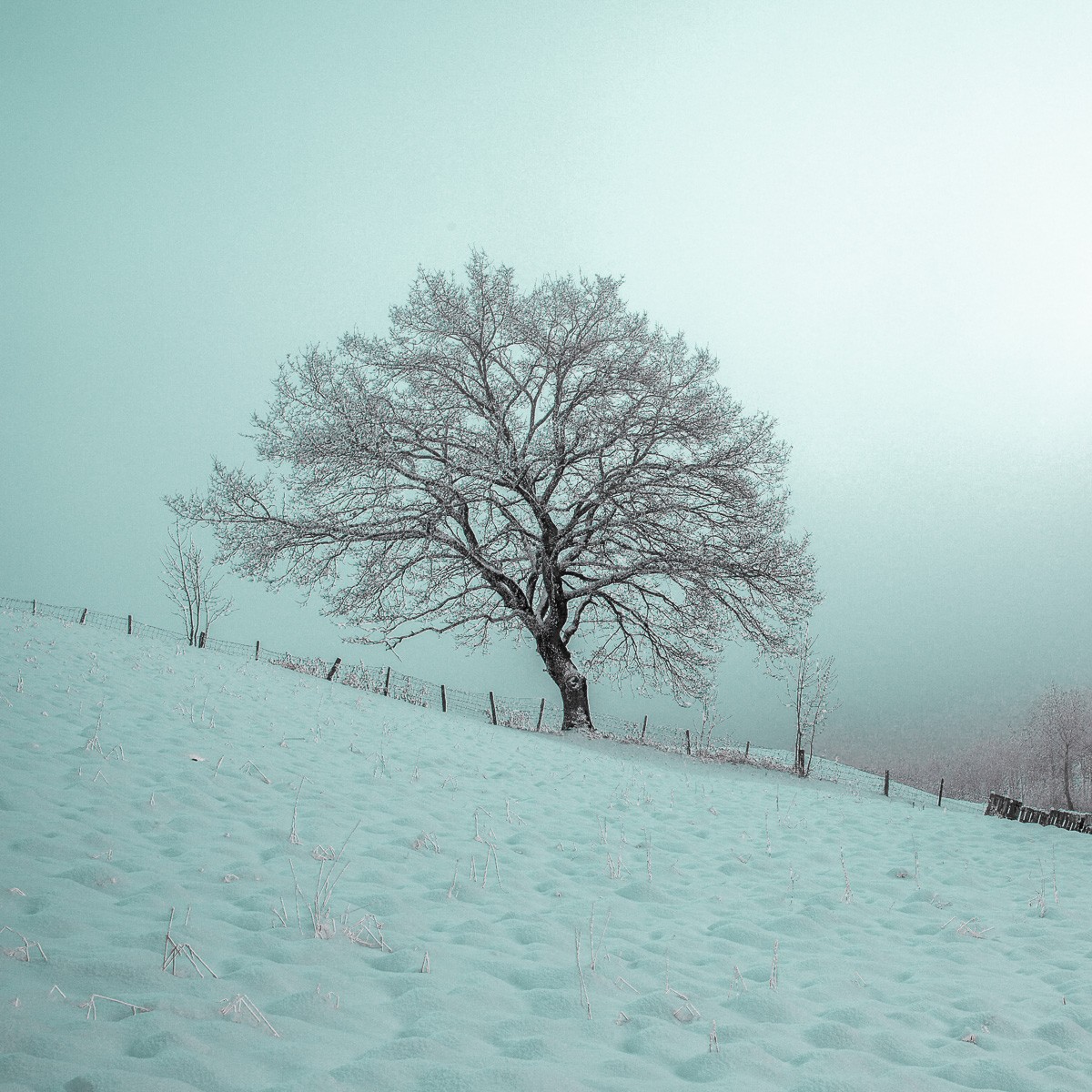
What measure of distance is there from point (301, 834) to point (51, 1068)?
3273mm

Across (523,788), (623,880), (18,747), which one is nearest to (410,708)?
(523,788)

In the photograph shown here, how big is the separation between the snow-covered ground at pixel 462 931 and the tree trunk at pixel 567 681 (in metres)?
9.92

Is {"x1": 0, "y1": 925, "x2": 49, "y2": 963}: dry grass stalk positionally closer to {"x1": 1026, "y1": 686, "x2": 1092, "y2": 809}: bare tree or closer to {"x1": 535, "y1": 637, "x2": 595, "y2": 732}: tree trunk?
{"x1": 535, "y1": 637, "x2": 595, "y2": 732}: tree trunk

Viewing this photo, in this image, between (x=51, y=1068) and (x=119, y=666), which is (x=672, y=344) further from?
(x=51, y=1068)

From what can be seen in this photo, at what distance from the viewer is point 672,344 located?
62.2 feet

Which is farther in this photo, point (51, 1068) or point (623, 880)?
point (623, 880)

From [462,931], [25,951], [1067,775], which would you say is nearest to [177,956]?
[25,951]

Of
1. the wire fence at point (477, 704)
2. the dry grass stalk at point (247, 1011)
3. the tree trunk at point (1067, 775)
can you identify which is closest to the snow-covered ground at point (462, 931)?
the dry grass stalk at point (247, 1011)

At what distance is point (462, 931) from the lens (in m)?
4.19

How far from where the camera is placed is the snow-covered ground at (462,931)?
273cm

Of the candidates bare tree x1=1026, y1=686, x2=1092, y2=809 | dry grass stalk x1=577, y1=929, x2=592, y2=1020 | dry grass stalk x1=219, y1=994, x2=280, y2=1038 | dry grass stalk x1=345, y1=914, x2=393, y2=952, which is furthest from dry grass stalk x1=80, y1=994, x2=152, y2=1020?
bare tree x1=1026, y1=686, x2=1092, y2=809

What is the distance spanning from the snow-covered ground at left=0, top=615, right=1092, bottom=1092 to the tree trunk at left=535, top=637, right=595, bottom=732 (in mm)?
9918

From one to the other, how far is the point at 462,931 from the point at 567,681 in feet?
49.5

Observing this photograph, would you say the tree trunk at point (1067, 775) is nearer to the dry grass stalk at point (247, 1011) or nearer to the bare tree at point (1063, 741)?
the bare tree at point (1063, 741)
